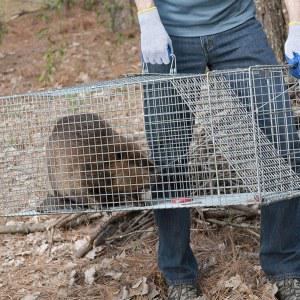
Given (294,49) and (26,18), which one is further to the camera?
(26,18)

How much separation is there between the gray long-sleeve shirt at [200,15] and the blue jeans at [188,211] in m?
0.04

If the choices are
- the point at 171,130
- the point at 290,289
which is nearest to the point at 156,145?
the point at 171,130

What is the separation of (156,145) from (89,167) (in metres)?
0.48

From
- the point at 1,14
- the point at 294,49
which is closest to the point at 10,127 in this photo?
the point at 294,49

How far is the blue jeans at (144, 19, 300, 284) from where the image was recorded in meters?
3.90

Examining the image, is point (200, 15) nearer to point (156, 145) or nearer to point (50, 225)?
point (156, 145)

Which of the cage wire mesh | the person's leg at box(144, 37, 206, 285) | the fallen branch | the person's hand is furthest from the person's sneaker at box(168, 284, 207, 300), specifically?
the person's hand

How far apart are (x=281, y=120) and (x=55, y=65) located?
23.4 feet

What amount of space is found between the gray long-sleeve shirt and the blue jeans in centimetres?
4

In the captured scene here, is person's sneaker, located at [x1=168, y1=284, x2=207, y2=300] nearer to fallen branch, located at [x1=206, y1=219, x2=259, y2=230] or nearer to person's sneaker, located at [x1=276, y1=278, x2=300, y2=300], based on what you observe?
person's sneaker, located at [x1=276, y1=278, x2=300, y2=300]

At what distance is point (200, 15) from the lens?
3914 millimetres

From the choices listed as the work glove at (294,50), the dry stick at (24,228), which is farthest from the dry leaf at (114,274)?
the work glove at (294,50)

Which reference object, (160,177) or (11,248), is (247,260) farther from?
(11,248)

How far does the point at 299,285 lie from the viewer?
4.10 meters
